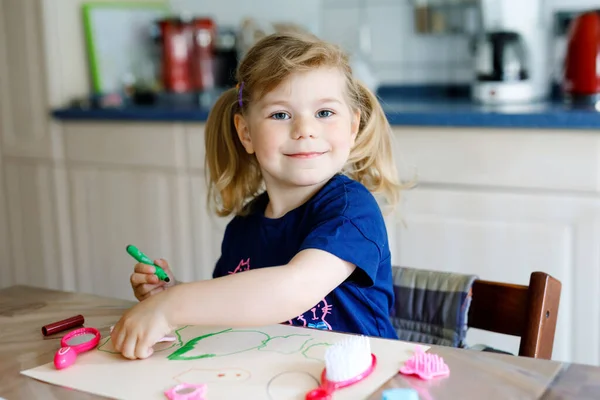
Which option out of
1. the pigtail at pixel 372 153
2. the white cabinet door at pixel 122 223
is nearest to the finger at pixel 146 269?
the pigtail at pixel 372 153

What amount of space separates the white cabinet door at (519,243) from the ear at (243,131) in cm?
76

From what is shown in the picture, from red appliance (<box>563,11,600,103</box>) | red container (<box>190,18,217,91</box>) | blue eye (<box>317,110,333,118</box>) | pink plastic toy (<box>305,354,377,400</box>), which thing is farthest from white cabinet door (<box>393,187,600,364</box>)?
pink plastic toy (<box>305,354,377,400</box>)

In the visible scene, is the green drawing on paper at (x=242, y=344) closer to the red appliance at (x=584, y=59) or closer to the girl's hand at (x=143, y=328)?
the girl's hand at (x=143, y=328)

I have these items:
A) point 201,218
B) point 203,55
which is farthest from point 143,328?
point 203,55

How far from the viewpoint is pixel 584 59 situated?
203cm

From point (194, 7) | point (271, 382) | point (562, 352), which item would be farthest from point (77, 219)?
point (271, 382)

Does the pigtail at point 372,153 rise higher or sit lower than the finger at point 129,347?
higher

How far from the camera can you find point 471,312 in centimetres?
113

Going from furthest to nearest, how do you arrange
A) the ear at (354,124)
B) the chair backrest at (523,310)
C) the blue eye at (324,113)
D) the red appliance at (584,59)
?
the red appliance at (584,59) < the ear at (354,124) < the blue eye at (324,113) < the chair backrest at (523,310)

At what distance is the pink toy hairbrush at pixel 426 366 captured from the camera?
0.73 meters

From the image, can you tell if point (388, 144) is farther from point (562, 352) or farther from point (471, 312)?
point (562, 352)

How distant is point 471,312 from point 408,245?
89cm

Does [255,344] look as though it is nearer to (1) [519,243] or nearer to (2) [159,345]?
(2) [159,345]

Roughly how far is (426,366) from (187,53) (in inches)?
86.0
